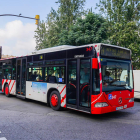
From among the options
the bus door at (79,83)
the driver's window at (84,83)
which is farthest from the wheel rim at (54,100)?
the driver's window at (84,83)

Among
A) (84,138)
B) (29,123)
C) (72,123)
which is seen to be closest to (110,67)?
(72,123)

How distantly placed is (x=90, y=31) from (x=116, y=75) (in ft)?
42.0

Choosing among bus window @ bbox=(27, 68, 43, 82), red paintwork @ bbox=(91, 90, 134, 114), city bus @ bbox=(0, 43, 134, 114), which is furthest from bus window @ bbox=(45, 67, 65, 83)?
red paintwork @ bbox=(91, 90, 134, 114)

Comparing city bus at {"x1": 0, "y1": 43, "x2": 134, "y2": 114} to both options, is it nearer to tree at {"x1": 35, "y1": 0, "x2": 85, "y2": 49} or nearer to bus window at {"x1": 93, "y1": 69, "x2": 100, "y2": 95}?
bus window at {"x1": 93, "y1": 69, "x2": 100, "y2": 95}

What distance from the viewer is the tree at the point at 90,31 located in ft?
61.1

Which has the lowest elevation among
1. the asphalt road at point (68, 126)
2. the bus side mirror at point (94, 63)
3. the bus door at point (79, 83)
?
the asphalt road at point (68, 126)

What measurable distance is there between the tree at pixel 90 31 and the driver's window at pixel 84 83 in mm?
11883

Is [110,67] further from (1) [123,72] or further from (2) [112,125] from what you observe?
(2) [112,125]

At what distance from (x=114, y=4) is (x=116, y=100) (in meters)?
16.7

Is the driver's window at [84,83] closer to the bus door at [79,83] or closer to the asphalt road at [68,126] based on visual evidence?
the bus door at [79,83]

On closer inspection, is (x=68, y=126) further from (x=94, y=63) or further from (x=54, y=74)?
(x=54, y=74)

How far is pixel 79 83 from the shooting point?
273 inches

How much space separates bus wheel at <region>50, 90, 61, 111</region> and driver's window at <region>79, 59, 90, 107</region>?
151cm

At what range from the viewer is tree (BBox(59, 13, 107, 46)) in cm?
1861
